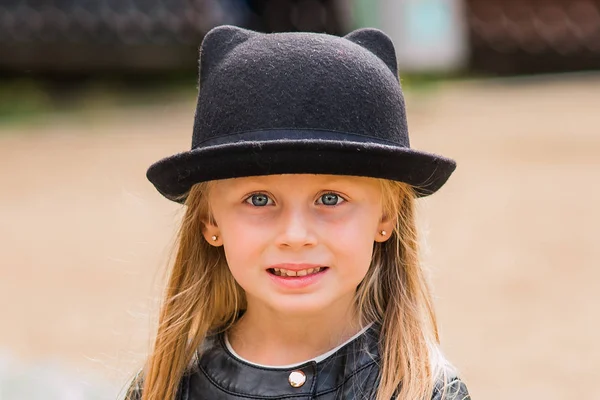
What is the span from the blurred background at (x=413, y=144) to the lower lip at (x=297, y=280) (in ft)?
1.50

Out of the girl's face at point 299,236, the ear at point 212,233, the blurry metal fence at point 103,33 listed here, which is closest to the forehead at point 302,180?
the girl's face at point 299,236

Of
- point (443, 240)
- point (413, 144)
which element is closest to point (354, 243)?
point (443, 240)

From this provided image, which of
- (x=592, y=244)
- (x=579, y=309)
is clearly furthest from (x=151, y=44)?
(x=579, y=309)

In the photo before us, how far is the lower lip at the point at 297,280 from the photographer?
2.19 metres

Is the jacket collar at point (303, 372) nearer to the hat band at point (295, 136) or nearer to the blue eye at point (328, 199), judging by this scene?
the blue eye at point (328, 199)

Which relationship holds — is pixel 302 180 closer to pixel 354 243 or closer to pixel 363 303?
pixel 354 243

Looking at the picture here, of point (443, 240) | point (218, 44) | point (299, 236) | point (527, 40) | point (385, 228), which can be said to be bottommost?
point (299, 236)

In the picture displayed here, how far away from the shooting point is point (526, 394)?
4125 mm

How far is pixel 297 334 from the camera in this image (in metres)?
2.37

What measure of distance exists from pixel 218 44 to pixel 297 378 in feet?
2.43

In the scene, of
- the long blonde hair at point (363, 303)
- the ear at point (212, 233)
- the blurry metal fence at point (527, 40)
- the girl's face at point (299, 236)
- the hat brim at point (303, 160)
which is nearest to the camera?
the hat brim at point (303, 160)

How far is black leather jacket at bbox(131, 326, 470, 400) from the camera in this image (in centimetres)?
226

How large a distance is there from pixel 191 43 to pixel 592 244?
688cm

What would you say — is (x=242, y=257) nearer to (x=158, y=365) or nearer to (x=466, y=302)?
(x=158, y=365)
